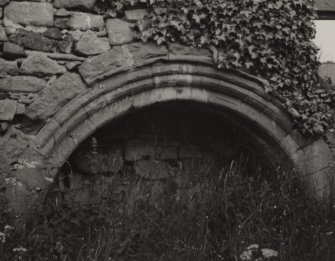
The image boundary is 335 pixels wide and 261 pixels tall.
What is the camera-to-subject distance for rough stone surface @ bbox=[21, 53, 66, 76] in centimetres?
502

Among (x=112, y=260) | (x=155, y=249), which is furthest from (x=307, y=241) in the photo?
(x=112, y=260)

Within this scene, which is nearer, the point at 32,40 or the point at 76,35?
the point at 32,40

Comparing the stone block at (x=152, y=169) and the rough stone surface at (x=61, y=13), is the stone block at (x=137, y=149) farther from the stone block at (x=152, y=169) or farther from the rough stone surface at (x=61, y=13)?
the rough stone surface at (x=61, y=13)

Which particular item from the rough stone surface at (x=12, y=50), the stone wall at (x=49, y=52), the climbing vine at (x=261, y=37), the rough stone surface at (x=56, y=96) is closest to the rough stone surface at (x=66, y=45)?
the stone wall at (x=49, y=52)

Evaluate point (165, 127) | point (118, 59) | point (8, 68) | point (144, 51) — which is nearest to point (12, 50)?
point (8, 68)

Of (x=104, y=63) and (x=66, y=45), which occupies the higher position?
(x=66, y=45)

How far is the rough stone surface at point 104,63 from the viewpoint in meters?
5.11

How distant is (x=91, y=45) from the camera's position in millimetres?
5164

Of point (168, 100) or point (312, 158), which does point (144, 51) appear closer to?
point (168, 100)

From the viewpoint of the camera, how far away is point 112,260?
4180 millimetres

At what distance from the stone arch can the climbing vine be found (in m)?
0.14

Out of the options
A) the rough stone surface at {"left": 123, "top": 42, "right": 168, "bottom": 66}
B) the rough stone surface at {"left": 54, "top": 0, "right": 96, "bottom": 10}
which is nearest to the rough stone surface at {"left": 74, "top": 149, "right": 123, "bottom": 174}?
the rough stone surface at {"left": 123, "top": 42, "right": 168, "bottom": 66}

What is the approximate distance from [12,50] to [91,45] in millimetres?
685

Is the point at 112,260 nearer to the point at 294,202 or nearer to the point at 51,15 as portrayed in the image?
the point at 294,202
